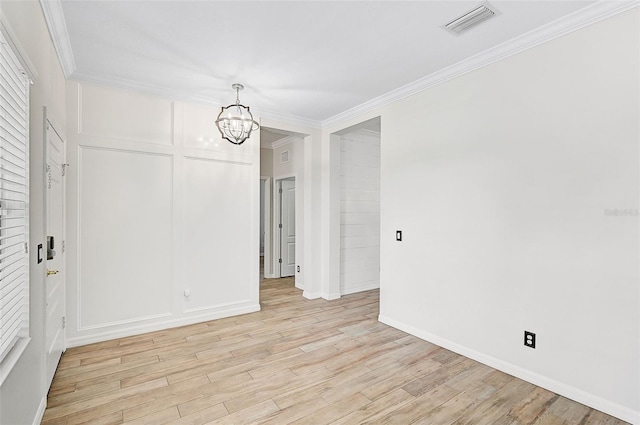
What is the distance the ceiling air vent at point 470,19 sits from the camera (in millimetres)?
2250

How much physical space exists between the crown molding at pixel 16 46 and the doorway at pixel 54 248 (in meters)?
0.54

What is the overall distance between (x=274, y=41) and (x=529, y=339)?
3.21 metres

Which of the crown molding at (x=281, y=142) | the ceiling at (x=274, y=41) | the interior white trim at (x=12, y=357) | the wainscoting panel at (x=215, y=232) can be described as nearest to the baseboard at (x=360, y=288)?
the wainscoting panel at (x=215, y=232)

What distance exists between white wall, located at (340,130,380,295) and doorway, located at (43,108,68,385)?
349 centimetres

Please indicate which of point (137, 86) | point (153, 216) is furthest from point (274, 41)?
point (153, 216)

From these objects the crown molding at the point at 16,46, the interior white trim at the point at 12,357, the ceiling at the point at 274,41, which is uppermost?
the ceiling at the point at 274,41

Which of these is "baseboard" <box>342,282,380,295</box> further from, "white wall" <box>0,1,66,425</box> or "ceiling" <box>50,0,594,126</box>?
"white wall" <box>0,1,66,425</box>

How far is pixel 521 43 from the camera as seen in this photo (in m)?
2.59

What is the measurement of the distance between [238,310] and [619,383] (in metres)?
3.70

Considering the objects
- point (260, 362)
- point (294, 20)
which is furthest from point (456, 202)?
point (260, 362)

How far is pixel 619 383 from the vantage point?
2.12 meters

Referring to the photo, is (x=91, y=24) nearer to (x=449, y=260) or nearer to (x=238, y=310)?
(x=238, y=310)

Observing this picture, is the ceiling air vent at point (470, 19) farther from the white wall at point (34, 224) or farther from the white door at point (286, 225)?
the white door at point (286, 225)

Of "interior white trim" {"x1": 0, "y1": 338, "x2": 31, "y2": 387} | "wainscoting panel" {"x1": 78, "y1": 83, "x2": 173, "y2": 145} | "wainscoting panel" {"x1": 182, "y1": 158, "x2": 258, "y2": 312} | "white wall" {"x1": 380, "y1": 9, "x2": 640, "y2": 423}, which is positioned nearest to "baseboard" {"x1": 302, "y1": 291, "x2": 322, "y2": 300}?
"wainscoting panel" {"x1": 182, "y1": 158, "x2": 258, "y2": 312}
